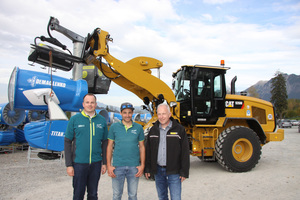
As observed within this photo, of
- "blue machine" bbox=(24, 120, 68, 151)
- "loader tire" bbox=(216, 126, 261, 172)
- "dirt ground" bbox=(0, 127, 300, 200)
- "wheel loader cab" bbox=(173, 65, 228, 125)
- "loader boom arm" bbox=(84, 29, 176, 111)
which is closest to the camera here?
"dirt ground" bbox=(0, 127, 300, 200)

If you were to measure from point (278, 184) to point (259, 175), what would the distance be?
2.69 feet

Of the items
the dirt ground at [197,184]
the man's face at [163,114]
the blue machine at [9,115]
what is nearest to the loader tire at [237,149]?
the dirt ground at [197,184]

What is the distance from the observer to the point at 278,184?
5109mm

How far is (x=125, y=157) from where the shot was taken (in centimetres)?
300

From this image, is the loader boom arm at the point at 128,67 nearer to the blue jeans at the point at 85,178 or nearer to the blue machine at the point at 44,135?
the blue machine at the point at 44,135

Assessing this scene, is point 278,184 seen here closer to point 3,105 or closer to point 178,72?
point 178,72

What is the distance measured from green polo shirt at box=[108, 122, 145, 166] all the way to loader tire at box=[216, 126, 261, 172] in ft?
12.5

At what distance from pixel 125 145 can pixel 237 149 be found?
4532 millimetres

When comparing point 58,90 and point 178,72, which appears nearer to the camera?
point 58,90

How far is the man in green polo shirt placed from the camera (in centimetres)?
300

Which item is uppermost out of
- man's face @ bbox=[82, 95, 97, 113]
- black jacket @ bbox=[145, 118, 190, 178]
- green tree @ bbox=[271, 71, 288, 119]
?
green tree @ bbox=[271, 71, 288, 119]

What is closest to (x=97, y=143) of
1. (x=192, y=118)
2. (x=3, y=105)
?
(x=192, y=118)

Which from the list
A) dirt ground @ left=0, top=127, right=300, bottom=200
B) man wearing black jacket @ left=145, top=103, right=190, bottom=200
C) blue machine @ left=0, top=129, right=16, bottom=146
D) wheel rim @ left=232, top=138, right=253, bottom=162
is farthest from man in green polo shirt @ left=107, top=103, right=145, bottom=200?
blue machine @ left=0, top=129, right=16, bottom=146

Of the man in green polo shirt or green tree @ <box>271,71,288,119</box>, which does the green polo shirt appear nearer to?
the man in green polo shirt
